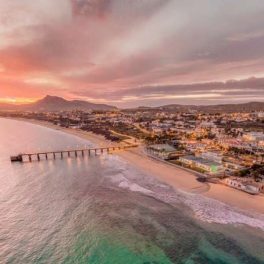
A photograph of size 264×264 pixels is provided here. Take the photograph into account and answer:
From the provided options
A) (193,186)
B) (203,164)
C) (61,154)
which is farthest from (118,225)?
(61,154)

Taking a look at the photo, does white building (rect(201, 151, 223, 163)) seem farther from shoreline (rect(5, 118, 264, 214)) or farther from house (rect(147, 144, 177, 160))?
house (rect(147, 144, 177, 160))

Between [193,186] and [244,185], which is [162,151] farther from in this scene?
[244,185]

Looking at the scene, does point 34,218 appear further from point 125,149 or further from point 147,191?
point 125,149

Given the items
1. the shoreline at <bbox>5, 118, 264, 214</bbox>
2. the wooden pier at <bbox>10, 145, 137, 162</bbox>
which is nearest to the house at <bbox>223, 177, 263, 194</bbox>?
the shoreline at <bbox>5, 118, 264, 214</bbox>

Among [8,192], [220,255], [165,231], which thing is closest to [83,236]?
[165,231]

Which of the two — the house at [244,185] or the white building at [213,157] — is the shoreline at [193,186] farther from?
the white building at [213,157]
